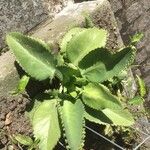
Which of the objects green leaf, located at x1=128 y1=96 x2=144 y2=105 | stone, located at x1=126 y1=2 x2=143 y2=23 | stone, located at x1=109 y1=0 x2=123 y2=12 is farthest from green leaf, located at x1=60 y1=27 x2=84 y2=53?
stone, located at x1=126 y1=2 x2=143 y2=23

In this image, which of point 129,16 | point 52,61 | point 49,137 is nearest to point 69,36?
point 52,61

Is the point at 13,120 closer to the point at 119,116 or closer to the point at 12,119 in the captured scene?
the point at 12,119

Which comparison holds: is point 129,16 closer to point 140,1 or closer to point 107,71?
point 140,1

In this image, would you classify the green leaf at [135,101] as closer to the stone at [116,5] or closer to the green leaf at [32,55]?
the green leaf at [32,55]

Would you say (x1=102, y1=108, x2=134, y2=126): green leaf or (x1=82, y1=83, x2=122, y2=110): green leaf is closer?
(x1=82, y1=83, x2=122, y2=110): green leaf

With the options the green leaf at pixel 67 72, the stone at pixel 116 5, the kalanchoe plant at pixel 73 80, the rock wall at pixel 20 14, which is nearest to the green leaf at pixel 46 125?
the kalanchoe plant at pixel 73 80

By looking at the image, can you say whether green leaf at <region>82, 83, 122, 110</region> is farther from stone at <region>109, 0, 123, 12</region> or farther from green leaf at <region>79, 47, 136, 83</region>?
stone at <region>109, 0, 123, 12</region>
